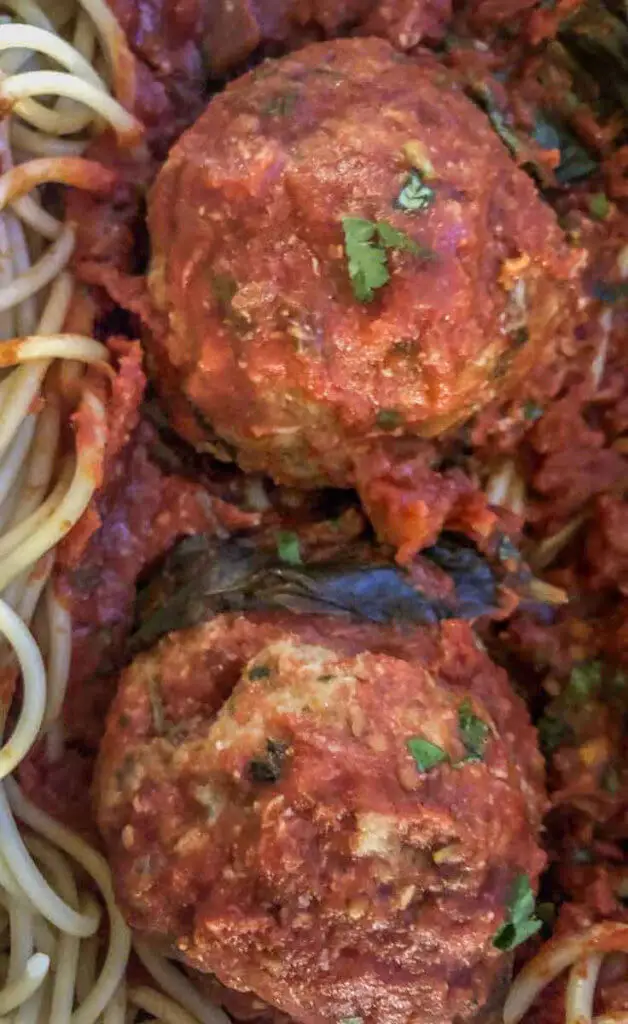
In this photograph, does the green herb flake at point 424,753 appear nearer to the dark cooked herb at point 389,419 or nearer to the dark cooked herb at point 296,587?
the dark cooked herb at point 296,587

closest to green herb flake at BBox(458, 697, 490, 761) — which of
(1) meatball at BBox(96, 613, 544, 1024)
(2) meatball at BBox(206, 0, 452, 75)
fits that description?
(1) meatball at BBox(96, 613, 544, 1024)

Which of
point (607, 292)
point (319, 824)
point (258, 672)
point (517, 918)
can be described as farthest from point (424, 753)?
point (607, 292)

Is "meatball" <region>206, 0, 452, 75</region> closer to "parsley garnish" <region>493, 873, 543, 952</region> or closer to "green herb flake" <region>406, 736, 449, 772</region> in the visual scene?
"green herb flake" <region>406, 736, 449, 772</region>

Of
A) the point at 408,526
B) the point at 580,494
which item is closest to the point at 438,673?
the point at 408,526

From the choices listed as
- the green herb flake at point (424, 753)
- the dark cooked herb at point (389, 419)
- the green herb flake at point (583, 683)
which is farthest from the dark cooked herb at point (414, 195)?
the green herb flake at point (583, 683)

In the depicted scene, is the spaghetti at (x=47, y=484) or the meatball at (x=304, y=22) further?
the meatball at (x=304, y=22)

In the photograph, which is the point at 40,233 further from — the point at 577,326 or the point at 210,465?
the point at 577,326
